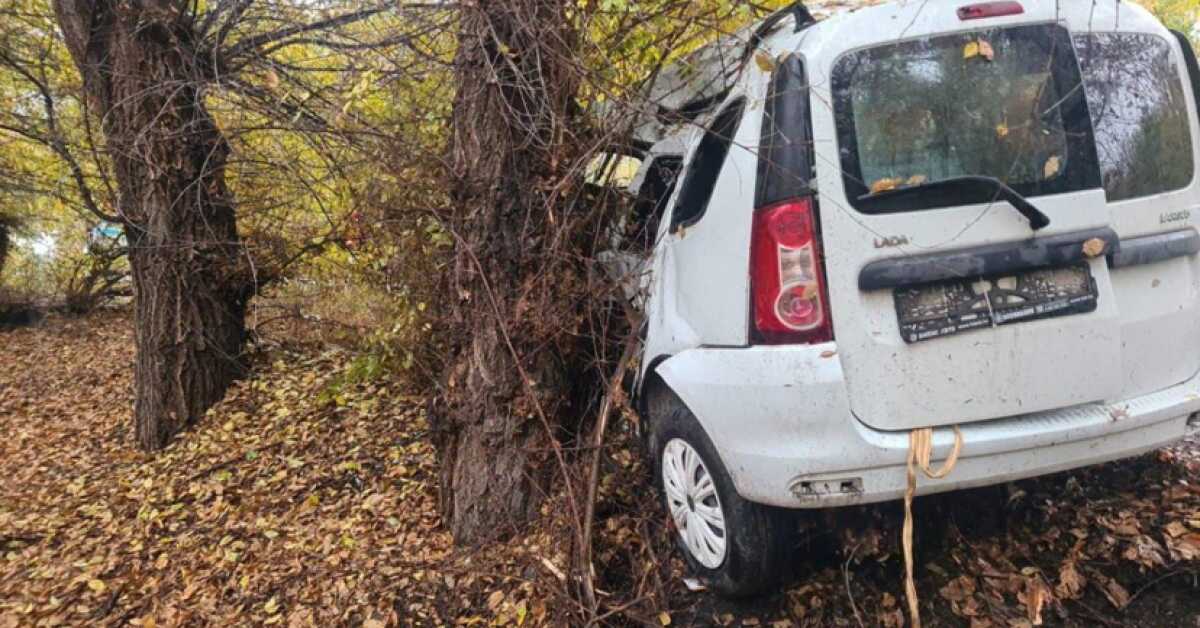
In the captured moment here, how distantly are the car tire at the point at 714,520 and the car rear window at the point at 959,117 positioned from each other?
3.61 feet

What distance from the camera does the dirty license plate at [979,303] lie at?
83.2 inches

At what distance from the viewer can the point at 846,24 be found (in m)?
2.22

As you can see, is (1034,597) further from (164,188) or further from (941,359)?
(164,188)

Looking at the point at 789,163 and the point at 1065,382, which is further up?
the point at 789,163

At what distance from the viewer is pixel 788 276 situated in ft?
7.20

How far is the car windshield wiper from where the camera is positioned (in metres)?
2.11

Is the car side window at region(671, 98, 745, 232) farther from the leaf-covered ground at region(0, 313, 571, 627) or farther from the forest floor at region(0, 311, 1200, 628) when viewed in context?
the leaf-covered ground at region(0, 313, 571, 627)

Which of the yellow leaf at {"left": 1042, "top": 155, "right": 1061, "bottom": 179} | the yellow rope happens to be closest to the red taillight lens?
the yellow leaf at {"left": 1042, "top": 155, "right": 1061, "bottom": 179}

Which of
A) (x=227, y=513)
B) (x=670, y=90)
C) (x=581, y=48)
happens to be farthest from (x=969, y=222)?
(x=227, y=513)

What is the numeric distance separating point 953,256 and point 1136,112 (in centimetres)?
93

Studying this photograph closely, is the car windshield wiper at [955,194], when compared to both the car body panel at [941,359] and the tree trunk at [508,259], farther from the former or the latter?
the tree trunk at [508,259]

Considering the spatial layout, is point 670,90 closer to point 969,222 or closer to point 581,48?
point 581,48

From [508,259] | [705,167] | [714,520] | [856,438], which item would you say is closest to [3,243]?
[508,259]

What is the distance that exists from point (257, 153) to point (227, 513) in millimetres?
2806
